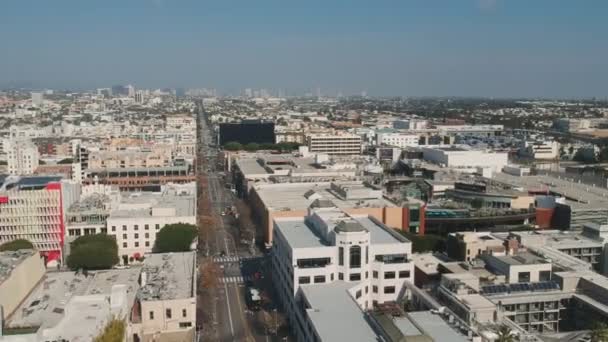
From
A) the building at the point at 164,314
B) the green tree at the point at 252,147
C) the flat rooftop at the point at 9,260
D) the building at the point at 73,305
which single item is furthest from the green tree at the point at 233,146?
the building at the point at 164,314

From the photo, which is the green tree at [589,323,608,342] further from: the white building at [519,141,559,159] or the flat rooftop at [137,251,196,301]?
the white building at [519,141,559,159]

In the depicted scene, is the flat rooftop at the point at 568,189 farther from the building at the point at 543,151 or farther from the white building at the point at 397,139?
the white building at the point at 397,139

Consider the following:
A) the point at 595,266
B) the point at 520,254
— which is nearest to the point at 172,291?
the point at 520,254

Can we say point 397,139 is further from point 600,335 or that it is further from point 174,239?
point 600,335

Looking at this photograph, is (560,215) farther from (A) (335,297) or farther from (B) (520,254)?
(A) (335,297)

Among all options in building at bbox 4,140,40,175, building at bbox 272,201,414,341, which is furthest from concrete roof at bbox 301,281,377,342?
building at bbox 4,140,40,175

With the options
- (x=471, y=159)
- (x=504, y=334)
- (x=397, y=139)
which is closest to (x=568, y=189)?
(x=471, y=159)
